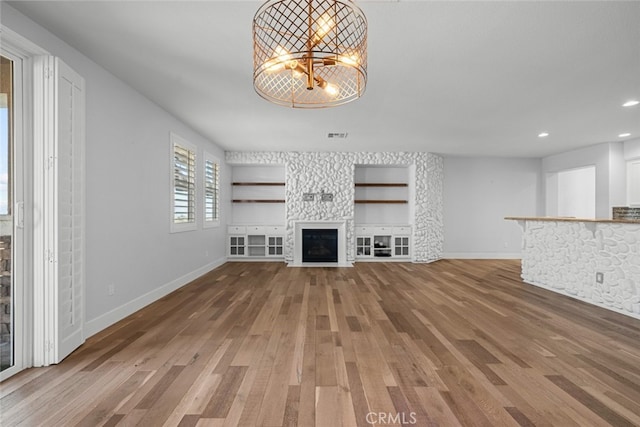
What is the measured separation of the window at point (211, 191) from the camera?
5.99 metres

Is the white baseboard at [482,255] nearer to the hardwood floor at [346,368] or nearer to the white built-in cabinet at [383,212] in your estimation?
the white built-in cabinet at [383,212]

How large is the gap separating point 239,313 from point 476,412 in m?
2.54

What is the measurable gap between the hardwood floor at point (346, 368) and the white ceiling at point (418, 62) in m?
2.59

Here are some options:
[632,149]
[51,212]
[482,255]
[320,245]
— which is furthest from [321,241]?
[632,149]

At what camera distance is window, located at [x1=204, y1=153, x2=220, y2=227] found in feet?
19.7

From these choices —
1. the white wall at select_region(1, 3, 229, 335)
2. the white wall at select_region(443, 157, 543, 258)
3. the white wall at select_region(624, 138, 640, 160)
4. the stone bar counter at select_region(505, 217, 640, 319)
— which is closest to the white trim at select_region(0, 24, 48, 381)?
→ the white wall at select_region(1, 3, 229, 335)

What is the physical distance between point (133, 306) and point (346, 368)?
2.67 metres

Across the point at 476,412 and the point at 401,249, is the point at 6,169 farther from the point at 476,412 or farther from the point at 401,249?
the point at 401,249

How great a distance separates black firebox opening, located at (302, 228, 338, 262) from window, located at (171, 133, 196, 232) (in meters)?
2.61

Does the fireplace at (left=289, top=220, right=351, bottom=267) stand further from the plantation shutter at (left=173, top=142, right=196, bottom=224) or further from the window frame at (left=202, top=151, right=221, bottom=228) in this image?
the plantation shutter at (left=173, top=142, right=196, bottom=224)

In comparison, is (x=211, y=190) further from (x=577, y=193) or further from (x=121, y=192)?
(x=577, y=193)

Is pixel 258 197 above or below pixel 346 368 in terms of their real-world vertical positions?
above

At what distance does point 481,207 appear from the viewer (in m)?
7.86

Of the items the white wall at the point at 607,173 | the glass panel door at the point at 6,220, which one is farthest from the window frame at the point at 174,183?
the white wall at the point at 607,173
